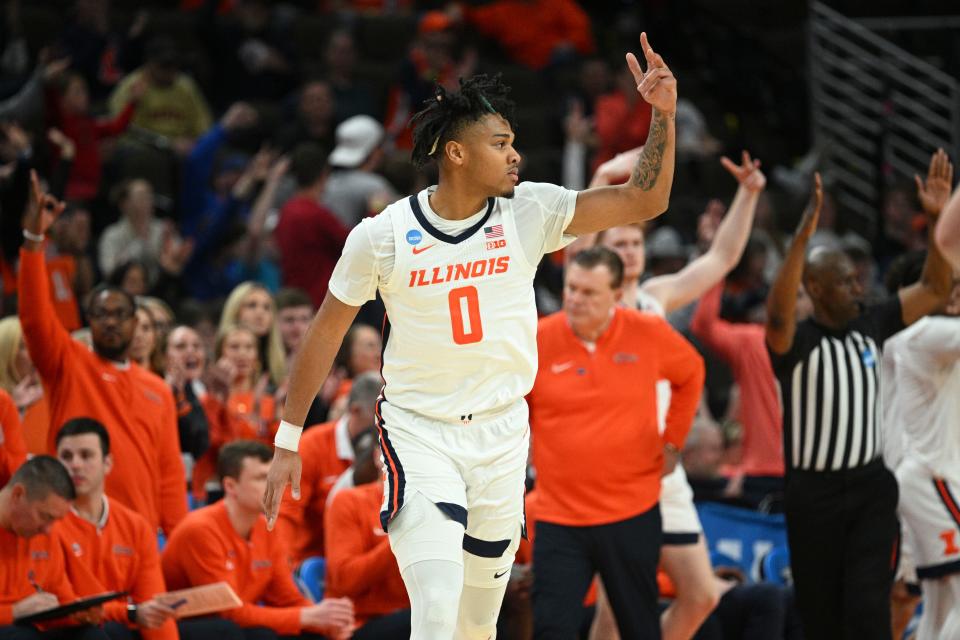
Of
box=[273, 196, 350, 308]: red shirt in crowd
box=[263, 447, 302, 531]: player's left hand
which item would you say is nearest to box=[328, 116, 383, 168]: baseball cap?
box=[273, 196, 350, 308]: red shirt in crowd

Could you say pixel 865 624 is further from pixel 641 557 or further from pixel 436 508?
pixel 436 508

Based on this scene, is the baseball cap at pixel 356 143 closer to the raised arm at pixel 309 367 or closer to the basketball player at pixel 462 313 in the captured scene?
the basketball player at pixel 462 313

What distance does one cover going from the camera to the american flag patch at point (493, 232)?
17.7 feet

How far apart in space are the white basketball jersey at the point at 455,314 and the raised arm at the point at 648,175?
11.6 inches

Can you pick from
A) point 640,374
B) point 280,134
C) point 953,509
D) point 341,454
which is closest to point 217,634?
point 341,454

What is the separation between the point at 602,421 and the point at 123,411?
2367 millimetres

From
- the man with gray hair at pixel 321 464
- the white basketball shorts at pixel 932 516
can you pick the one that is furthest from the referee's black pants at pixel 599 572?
the man with gray hair at pixel 321 464

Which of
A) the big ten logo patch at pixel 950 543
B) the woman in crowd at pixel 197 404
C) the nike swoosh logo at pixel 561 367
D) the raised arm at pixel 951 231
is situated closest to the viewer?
the raised arm at pixel 951 231

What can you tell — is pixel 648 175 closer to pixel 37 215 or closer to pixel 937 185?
pixel 937 185

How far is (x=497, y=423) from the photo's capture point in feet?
17.8

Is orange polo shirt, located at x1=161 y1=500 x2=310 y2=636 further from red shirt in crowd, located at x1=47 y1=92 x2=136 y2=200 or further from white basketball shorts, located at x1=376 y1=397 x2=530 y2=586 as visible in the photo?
red shirt in crowd, located at x1=47 y1=92 x2=136 y2=200

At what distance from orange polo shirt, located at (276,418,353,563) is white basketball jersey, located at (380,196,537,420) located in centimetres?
314

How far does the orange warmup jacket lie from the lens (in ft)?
23.4

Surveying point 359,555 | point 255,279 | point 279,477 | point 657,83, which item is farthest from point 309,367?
point 255,279
